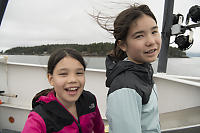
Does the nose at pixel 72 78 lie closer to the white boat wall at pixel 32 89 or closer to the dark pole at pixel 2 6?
the dark pole at pixel 2 6

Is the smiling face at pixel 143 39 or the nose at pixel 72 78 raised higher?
the smiling face at pixel 143 39

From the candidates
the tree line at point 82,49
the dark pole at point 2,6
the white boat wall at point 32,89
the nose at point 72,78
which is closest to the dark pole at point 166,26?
the white boat wall at point 32,89

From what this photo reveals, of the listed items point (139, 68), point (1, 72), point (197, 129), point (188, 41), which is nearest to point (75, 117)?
point (139, 68)

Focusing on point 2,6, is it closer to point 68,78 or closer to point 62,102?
point 68,78

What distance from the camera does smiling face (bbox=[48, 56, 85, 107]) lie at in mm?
857

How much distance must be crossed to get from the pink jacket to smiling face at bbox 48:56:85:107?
0.08 m

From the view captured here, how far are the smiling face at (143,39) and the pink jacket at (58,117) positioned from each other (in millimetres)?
446

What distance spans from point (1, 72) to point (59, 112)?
225 cm

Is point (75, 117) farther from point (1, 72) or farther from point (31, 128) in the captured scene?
point (1, 72)

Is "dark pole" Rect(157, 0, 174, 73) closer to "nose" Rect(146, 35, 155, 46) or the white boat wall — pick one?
the white boat wall

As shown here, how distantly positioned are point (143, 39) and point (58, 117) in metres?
0.60

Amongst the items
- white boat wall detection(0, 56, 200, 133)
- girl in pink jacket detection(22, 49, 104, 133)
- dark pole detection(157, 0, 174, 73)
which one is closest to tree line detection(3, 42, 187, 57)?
girl in pink jacket detection(22, 49, 104, 133)

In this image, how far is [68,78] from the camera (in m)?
0.86

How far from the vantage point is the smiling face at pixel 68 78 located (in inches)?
33.7
